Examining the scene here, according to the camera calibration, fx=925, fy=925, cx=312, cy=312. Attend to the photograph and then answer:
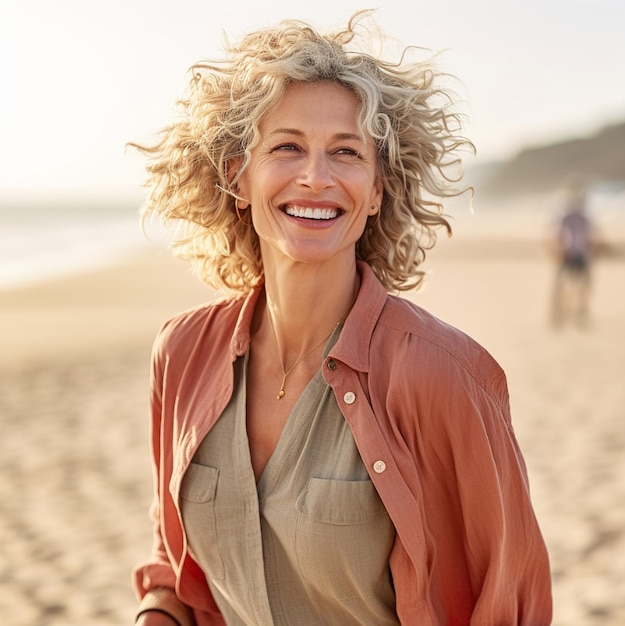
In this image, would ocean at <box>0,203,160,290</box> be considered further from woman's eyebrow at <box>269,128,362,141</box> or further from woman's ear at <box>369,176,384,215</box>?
woman's eyebrow at <box>269,128,362,141</box>

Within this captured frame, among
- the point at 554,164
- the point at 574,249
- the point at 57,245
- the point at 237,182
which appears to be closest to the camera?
the point at 237,182

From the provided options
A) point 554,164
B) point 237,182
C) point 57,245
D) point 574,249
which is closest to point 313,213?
point 237,182

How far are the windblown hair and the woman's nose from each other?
13 cm

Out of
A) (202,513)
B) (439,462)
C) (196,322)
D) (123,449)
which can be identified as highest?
(196,322)

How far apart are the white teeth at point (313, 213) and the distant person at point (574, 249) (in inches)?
388

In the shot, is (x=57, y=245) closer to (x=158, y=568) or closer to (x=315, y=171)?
(x=158, y=568)

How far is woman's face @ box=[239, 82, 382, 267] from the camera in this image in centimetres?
219

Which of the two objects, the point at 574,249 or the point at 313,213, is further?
the point at 574,249

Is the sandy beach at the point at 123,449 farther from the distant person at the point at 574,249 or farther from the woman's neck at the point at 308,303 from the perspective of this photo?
the woman's neck at the point at 308,303

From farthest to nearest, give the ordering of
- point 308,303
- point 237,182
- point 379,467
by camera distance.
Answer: point 237,182 → point 308,303 → point 379,467

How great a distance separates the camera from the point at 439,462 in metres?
2.05

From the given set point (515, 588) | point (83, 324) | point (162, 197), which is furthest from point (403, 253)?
point (83, 324)

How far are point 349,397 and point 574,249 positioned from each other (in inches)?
420

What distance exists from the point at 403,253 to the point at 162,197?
0.71 meters
